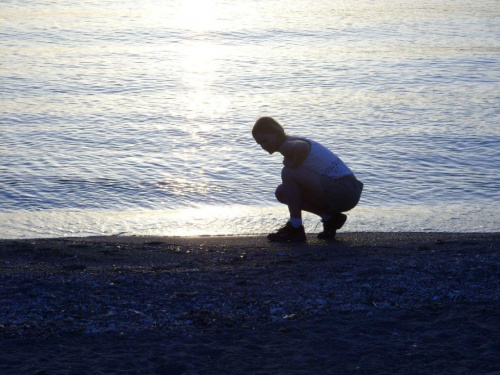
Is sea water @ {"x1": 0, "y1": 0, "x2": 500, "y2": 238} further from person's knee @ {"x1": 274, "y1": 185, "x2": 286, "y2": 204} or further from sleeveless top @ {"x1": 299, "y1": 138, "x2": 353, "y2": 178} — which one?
sleeveless top @ {"x1": 299, "y1": 138, "x2": 353, "y2": 178}

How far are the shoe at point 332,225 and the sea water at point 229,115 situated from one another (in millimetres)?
1146

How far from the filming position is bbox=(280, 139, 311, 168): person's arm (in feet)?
19.5

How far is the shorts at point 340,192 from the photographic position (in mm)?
6031

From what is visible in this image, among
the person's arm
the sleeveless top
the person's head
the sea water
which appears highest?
the person's head

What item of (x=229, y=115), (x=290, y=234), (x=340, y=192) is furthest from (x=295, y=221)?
(x=229, y=115)

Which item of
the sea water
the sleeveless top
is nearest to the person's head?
the sleeveless top

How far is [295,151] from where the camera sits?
5.94m

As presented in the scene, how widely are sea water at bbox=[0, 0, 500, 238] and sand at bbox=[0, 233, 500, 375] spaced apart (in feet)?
6.73

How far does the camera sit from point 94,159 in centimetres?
982

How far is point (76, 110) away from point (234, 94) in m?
2.68

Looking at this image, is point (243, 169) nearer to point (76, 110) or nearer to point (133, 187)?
point (133, 187)

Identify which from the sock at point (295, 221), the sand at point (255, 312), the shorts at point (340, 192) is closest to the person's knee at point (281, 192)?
the sock at point (295, 221)

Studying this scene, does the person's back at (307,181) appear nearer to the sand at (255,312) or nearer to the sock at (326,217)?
the sock at (326,217)

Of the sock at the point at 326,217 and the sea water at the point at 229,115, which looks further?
the sea water at the point at 229,115
